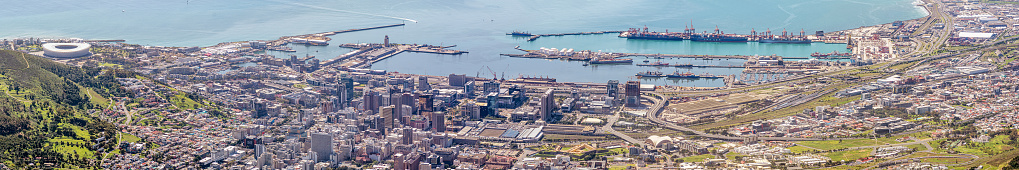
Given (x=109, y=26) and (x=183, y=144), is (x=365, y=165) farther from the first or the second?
(x=109, y=26)

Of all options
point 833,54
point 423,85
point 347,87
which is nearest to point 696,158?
point 423,85

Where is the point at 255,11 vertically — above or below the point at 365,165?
above

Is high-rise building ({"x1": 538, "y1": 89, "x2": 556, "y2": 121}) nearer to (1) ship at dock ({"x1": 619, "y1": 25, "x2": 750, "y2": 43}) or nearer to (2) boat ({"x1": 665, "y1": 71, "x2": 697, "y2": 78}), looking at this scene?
(2) boat ({"x1": 665, "y1": 71, "x2": 697, "y2": 78})

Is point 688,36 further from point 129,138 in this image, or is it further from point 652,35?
point 129,138

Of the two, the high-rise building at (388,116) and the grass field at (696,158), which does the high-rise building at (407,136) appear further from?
the grass field at (696,158)

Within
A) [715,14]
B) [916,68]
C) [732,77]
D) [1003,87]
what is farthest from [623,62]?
[715,14]

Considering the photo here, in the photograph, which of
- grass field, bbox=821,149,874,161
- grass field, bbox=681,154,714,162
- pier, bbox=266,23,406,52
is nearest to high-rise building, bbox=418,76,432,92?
pier, bbox=266,23,406,52
